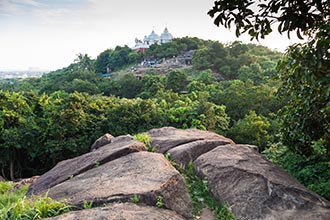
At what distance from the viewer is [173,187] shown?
425 centimetres

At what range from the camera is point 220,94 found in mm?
24125

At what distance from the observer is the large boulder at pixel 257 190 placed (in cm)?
371

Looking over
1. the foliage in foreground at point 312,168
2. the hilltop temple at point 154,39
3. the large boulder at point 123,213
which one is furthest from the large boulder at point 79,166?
the hilltop temple at point 154,39

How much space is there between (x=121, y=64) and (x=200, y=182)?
66336 mm

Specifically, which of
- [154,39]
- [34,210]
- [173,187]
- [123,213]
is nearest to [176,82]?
[173,187]

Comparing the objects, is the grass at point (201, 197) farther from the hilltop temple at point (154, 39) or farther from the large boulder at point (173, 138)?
the hilltop temple at point (154, 39)

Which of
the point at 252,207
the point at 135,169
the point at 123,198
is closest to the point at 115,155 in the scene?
the point at 135,169

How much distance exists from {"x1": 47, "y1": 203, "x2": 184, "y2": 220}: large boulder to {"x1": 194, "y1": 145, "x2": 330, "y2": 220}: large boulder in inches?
37.5

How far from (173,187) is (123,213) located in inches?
41.9

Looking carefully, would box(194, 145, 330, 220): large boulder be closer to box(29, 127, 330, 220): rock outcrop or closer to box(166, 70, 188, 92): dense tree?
box(29, 127, 330, 220): rock outcrop

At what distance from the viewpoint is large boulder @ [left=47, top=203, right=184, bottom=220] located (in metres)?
3.32

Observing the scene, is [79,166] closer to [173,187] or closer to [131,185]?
[131,185]

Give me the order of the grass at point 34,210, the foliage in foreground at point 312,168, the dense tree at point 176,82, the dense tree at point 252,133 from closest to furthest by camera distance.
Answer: the grass at point 34,210
the foliage in foreground at point 312,168
the dense tree at point 252,133
the dense tree at point 176,82

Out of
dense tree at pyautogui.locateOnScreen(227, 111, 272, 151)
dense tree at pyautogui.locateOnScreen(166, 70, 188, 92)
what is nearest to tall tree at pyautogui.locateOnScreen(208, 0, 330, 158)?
dense tree at pyautogui.locateOnScreen(227, 111, 272, 151)
